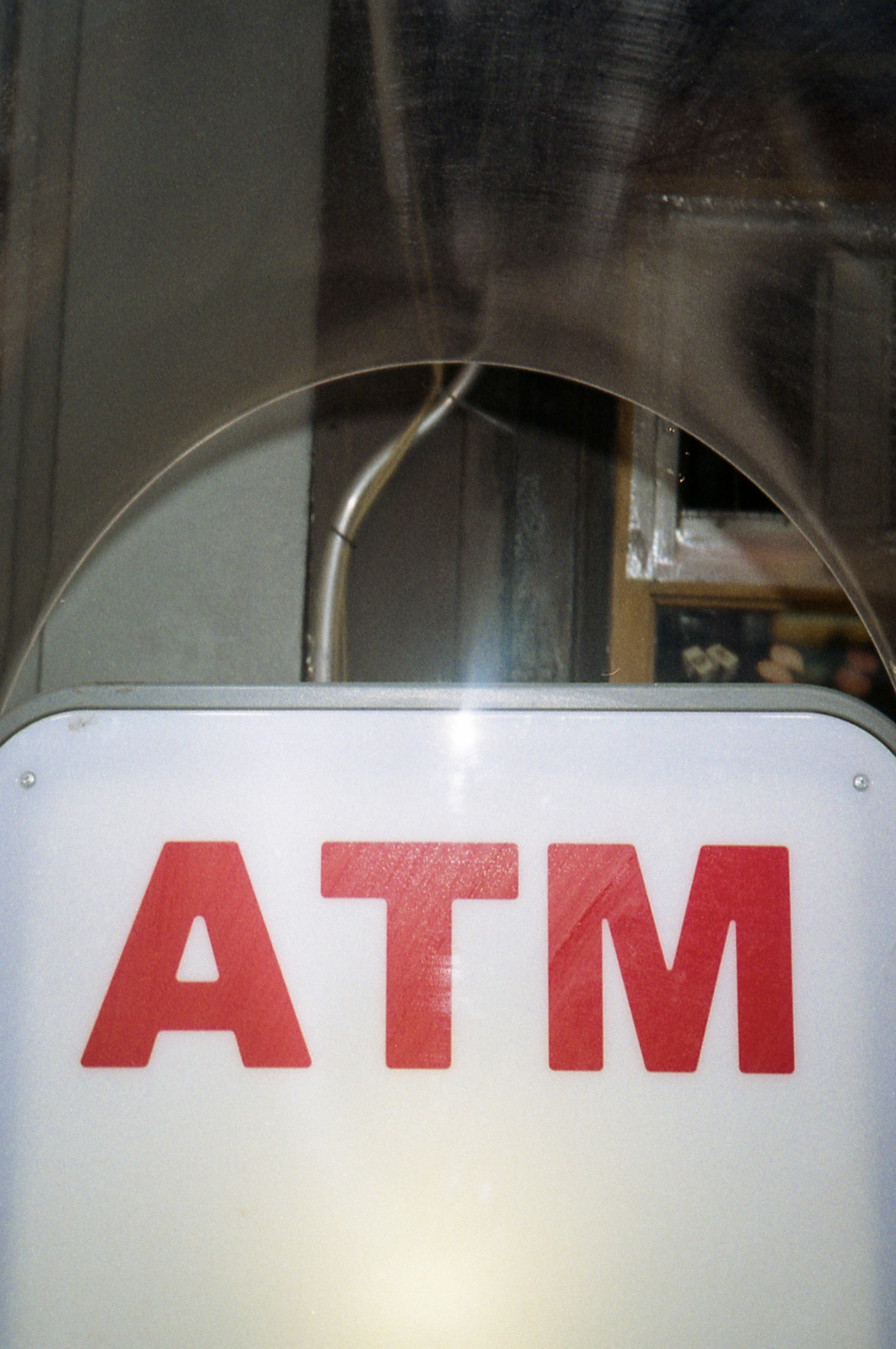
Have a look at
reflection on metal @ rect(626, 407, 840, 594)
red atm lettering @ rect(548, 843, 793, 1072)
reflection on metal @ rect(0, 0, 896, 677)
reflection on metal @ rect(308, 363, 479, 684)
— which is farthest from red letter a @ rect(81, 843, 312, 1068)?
reflection on metal @ rect(626, 407, 840, 594)

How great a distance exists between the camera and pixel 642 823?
71 centimetres

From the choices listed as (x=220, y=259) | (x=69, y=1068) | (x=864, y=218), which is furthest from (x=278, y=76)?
(x=69, y=1068)

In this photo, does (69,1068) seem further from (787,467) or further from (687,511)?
(687,511)

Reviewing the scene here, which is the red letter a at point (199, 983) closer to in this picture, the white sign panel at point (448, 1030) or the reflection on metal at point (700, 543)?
the white sign panel at point (448, 1030)

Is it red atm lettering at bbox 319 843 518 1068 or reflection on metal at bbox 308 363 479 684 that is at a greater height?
reflection on metal at bbox 308 363 479 684

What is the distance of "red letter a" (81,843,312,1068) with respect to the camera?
70cm

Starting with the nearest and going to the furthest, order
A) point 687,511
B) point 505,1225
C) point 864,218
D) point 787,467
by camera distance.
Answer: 1. point 505,1225
2. point 864,218
3. point 787,467
4. point 687,511

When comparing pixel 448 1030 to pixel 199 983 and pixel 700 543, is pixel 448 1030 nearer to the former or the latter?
pixel 199 983

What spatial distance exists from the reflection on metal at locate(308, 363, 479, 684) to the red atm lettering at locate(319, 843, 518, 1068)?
1.28m

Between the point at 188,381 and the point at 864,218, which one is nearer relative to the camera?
the point at 864,218

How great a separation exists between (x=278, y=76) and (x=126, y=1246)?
1089 mm

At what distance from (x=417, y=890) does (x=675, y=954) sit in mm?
171

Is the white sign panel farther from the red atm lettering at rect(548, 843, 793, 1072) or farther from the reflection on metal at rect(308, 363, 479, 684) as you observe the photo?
the reflection on metal at rect(308, 363, 479, 684)

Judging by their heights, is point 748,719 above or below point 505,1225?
above
